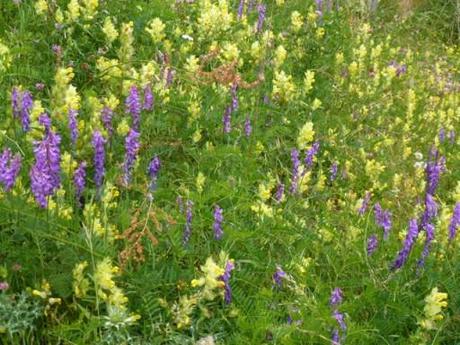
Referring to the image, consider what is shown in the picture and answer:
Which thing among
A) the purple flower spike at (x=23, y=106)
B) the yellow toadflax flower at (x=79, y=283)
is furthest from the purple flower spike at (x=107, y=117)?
the yellow toadflax flower at (x=79, y=283)

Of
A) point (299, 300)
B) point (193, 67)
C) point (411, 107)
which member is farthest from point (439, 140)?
point (299, 300)

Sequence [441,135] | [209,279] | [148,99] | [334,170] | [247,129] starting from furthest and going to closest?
[441,135], [334,170], [247,129], [148,99], [209,279]

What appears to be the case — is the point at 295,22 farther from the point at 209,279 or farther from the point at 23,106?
the point at 209,279

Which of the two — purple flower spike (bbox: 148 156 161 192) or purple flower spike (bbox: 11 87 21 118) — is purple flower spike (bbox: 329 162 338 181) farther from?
purple flower spike (bbox: 11 87 21 118)

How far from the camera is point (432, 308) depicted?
6.95ft

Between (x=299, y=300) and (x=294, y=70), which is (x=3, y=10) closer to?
(x=294, y=70)

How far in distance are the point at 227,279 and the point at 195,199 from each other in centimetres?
38

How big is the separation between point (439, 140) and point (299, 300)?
106 inches

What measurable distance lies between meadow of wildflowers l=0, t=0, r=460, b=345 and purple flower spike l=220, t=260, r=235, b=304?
13 mm

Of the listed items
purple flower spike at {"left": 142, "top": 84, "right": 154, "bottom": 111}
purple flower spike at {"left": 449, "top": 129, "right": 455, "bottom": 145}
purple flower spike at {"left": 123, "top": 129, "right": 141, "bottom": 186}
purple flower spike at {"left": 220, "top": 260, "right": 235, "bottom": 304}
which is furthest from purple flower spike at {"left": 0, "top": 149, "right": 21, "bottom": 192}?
purple flower spike at {"left": 449, "top": 129, "right": 455, "bottom": 145}

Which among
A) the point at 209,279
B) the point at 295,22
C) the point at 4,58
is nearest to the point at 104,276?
the point at 209,279

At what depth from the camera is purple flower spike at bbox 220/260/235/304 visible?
2.11m

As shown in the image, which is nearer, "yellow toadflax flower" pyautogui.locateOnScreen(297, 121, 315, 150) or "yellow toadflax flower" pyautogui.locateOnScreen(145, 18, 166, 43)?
"yellow toadflax flower" pyautogui.locateOnScreen(297, 121, 315, 150)

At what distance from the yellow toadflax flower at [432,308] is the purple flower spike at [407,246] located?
0.76 ft
